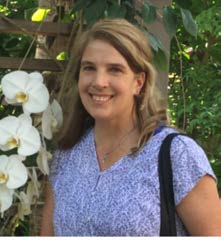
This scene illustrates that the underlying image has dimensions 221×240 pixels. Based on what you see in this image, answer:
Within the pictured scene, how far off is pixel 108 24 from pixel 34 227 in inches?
26.7

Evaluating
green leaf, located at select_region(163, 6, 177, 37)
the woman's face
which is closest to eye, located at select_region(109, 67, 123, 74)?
the woman's face

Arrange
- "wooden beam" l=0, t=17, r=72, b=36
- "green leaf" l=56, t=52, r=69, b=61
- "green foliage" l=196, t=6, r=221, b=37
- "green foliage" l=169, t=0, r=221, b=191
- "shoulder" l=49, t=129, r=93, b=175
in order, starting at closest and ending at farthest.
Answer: "shoulder" l=49, t=129, r=93, b=175
"wooden beam" l=0, t=17, r=72, b=36
"green leaf" l=56, t=52, r=69, b=61
"green foliage" l=196, t=6, r=221, b=37
"green foliage" l=169, t=0, r=221, b=191

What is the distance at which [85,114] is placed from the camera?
4.93 feet

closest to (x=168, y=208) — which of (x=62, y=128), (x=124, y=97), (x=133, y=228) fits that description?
(x=133, y=228)

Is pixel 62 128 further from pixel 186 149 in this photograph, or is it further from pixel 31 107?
pixel 186 149

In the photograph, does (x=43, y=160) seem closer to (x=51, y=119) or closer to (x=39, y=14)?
(x=51, y=119)

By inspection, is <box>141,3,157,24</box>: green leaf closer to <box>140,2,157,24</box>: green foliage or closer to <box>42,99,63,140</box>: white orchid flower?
<box>140,2,157,24</box>: green foliage

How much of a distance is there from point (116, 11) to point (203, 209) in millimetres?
558

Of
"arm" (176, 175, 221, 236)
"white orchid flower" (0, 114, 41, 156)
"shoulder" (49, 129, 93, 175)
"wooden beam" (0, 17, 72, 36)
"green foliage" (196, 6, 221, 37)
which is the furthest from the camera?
"green foliage" (196, 6, 221, 37)

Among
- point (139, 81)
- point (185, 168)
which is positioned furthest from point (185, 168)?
point (139, 81)

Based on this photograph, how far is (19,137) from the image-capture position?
1.32m

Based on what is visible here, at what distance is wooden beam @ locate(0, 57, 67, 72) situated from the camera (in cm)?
158

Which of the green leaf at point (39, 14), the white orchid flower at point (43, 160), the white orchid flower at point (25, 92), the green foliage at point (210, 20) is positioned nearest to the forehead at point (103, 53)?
the white orchid flower at point (25, 92)

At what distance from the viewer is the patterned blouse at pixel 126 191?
1.23 metres
